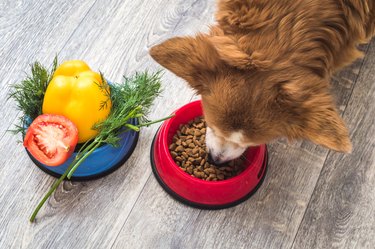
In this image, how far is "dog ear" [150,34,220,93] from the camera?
1.22 meters

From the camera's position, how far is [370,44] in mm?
2016

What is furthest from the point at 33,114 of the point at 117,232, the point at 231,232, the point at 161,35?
the point at 231,232

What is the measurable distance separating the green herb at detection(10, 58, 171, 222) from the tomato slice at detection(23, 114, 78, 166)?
59mm

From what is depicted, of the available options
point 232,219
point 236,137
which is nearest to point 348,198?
point 232,219

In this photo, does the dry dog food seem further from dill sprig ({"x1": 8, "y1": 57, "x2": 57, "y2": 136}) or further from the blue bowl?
dill sprig ({"x1": 8, "y1": 57, "x2": 57, "y2": 136})

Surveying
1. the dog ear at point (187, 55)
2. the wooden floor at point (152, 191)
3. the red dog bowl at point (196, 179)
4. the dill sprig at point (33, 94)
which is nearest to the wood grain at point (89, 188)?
the wooden floor at point (152, 191)

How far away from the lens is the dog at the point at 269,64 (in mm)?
1178

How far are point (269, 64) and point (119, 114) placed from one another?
23.7 inches

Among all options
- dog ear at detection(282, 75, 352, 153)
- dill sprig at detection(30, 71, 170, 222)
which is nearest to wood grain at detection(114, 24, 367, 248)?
dill sprig at detection(30, 71, 170, 222)

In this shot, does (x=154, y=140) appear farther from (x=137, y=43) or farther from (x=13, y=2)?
(x=13, y=2)

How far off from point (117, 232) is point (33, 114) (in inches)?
20.8

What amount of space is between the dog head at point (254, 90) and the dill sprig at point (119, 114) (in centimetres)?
35

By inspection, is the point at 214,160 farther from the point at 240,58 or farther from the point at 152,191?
the point at 240,58

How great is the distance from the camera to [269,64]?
1.18 meters
